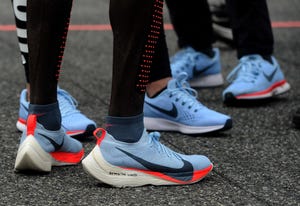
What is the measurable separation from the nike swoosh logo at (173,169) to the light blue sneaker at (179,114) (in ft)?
1.74

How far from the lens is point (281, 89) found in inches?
127

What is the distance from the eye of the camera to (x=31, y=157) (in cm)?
203

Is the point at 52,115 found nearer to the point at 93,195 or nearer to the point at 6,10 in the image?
the point at 93,195

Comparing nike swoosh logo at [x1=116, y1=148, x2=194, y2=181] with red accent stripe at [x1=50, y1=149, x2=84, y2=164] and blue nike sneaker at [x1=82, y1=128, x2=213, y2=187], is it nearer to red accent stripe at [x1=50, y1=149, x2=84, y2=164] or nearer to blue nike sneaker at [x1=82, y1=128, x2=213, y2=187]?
blue nike sneaker at [x1=82, y1=128, x2=213, y2=187]

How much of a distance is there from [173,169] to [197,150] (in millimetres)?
415

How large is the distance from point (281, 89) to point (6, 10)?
275 cm

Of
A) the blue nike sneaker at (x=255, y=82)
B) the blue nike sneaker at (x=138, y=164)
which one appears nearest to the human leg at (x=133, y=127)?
the blue nike sneaker at (x=138, y=164)

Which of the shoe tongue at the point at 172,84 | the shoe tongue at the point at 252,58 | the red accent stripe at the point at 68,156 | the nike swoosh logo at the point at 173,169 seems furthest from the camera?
the shoe tongue at the point at 252,58

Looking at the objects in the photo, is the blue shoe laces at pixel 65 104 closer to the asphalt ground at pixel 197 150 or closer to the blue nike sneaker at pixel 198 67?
the asphalt ground at pixel 197 150

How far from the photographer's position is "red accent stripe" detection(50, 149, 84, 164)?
2171mm

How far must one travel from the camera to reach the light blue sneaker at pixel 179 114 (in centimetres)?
259

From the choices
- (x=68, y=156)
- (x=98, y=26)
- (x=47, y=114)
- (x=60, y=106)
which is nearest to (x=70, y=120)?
(x=60, y=106)

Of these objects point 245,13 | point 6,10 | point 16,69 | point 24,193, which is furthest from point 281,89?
point 6,10

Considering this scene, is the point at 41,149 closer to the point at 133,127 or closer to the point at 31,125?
the point at 31,125
